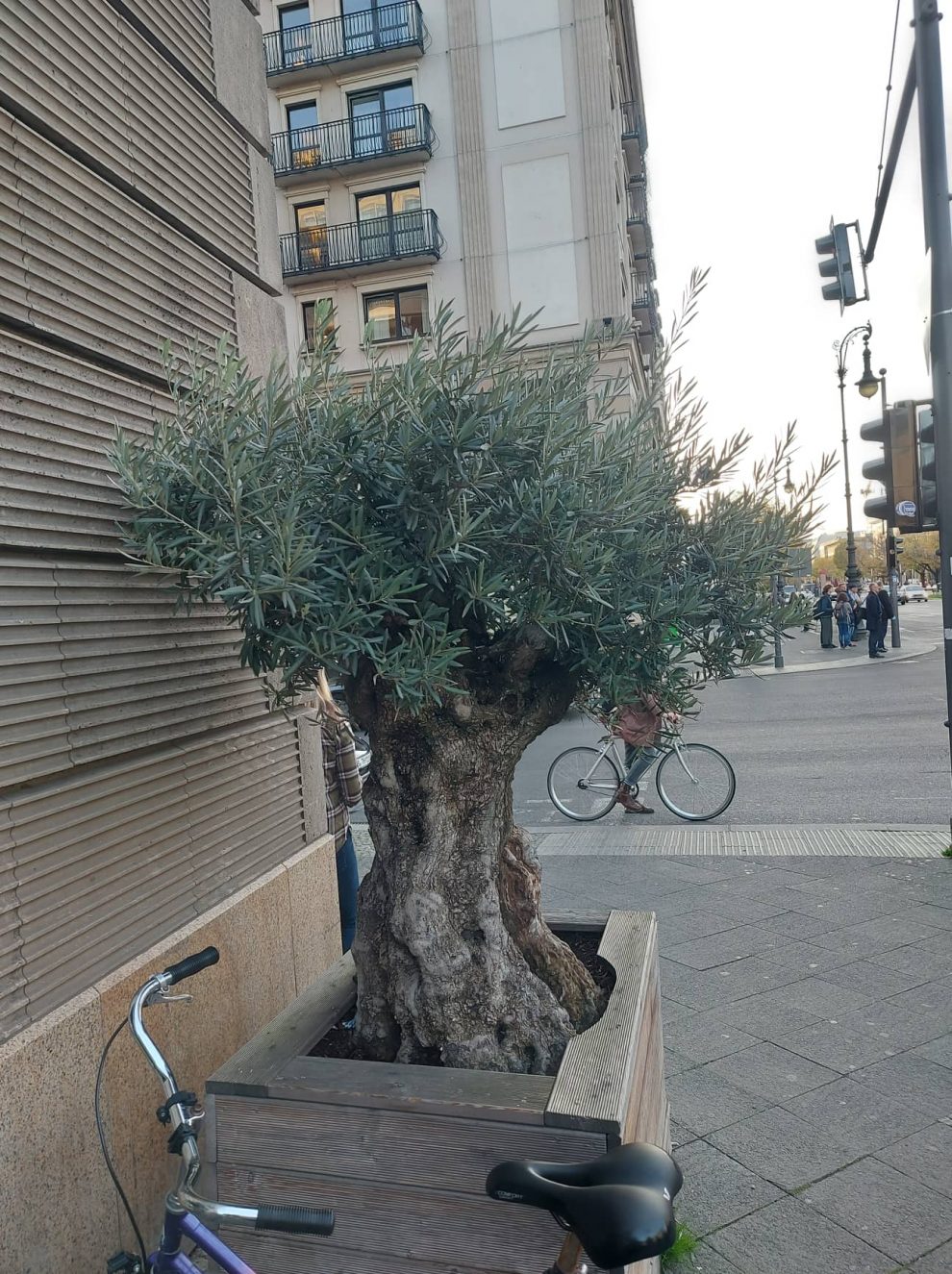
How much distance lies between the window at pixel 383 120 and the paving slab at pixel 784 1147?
27.9 m

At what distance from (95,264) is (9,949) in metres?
2.13

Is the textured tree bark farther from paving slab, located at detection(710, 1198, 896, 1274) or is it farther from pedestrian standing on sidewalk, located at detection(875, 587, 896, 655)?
pedestrian standing on sidewalk, located at detection(875, 587, 896, 655)

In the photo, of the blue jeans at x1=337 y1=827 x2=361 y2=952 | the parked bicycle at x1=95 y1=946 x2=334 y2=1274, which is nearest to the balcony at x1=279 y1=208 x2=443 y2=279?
the blue jeans at x1=337 y1=827 x2=361 y2=952

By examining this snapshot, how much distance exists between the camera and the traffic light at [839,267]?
8.95 meters

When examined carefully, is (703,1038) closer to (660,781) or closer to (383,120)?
(660,781)

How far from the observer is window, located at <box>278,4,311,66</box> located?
2808 centimetres

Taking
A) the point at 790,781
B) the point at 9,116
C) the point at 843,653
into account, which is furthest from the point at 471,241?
the point at 9,116

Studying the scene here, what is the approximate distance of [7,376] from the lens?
259 centimetres

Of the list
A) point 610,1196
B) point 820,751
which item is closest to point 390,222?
point 820,751

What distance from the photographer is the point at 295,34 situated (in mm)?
28297

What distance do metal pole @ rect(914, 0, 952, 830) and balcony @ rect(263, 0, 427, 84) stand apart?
79.2 feet

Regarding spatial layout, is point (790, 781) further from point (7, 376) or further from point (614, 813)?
point (7, 376)

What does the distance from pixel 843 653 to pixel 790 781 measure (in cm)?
1805

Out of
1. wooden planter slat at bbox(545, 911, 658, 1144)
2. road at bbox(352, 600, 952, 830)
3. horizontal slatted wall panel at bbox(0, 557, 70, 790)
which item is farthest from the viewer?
road at bbox(352, 600, 952, 830)
